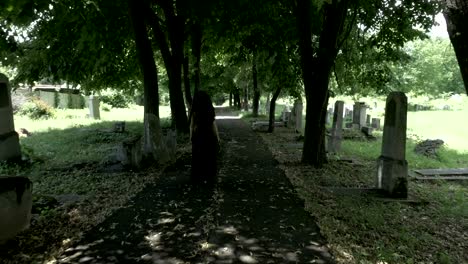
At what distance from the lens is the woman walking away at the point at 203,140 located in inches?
345

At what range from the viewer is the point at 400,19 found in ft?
40.3

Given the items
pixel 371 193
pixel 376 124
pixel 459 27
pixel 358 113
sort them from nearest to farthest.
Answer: pixel 459 27 → pixel 371 193 → pixel 358 113 → pixel 376 124

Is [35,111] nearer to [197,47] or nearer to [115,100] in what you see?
[197,47]

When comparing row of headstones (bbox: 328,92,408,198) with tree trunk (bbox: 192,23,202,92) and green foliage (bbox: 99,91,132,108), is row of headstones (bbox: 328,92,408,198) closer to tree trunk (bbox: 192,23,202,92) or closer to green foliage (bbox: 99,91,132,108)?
tree trunk (bbox: 192,23,202,92)

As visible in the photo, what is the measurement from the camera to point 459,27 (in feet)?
12.5

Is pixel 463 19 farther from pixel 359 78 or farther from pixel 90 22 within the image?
pixel 359 78

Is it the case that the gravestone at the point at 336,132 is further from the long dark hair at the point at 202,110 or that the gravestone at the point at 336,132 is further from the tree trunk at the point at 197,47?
the tree trunk at the point at 197,47

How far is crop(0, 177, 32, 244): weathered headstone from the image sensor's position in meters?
5.21

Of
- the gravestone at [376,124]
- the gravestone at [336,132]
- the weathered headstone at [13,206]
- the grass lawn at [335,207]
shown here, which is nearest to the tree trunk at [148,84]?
the grass lawn at [335,207]

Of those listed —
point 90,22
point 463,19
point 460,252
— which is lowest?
point 460,252

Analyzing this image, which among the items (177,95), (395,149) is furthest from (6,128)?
(395,149)

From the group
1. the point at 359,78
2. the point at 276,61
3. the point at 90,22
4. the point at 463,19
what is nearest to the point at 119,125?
the point at 276,61

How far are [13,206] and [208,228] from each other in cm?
257

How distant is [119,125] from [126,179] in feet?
32.9
